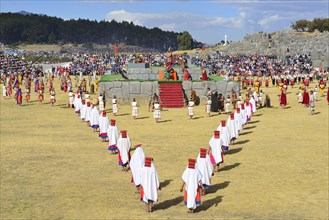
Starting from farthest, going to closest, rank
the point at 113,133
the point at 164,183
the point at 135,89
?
the point at 135,89, the point at 113,133, the point at 164,183

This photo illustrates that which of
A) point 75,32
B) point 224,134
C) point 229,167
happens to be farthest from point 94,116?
point 75,32

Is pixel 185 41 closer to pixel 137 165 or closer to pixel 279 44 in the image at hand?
pixel 279 44

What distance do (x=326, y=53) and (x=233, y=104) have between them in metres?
40.1

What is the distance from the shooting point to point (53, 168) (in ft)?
48.7

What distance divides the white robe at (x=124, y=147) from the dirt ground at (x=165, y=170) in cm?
54

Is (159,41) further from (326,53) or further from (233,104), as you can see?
(233,104)

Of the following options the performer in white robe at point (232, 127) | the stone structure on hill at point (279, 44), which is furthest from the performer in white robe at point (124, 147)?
the stone structure on hill at point (279, 44)

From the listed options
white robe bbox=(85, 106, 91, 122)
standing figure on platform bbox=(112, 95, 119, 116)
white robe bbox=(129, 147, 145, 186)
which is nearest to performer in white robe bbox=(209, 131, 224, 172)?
white robe bbox=(129, 147, 145, 186)

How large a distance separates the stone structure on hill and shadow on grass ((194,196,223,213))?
64.3 m

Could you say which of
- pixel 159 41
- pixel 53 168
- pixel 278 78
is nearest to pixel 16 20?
pixel 159 41

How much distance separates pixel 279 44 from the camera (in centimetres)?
8412

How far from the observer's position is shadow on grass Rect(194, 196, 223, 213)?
36.4 feet

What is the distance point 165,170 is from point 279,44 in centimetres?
7413

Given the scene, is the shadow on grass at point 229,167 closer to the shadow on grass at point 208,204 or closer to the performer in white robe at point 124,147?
the shadow on grass at point 208,204
